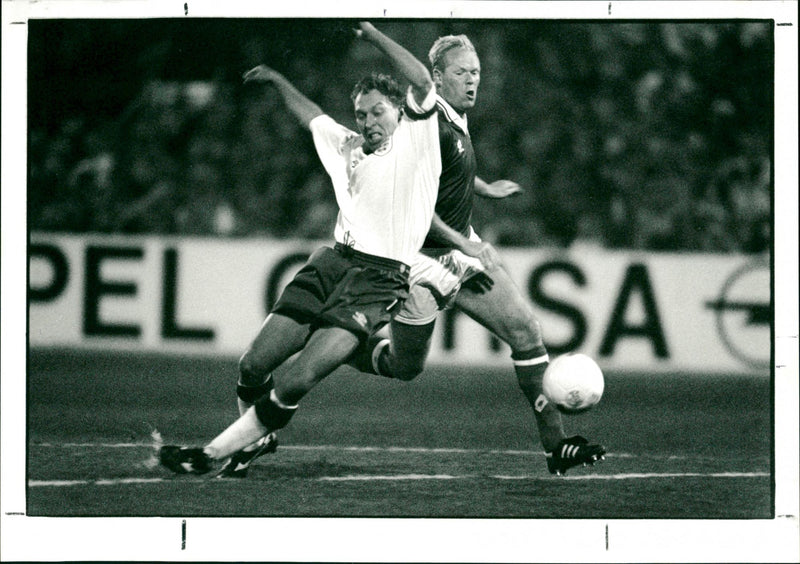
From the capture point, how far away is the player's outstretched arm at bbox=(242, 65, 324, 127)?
623 cm

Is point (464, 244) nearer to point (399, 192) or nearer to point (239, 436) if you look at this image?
point (399, 192)

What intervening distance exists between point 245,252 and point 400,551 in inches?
66.0

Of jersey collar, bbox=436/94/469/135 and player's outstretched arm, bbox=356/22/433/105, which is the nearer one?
player's outstretched arm, bbox=356/22/433/105

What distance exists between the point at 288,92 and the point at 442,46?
763mm

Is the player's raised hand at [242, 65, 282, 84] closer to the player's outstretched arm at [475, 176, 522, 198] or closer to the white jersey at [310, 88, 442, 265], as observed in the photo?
the white jersey at [310, 88, 442, 265]

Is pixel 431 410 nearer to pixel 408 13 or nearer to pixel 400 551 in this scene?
pixel 400 551

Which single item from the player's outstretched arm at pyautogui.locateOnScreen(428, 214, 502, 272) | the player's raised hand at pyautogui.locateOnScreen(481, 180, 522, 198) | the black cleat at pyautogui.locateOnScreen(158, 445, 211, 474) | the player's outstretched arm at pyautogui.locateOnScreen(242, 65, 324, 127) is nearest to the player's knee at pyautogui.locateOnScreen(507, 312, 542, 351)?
the player's outstretched arm at pyautogui.locateOnScreen(428, 214, 502, 272)

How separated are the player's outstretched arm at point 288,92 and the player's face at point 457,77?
1.91ft

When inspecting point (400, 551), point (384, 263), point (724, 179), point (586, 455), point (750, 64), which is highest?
point (750, 64)

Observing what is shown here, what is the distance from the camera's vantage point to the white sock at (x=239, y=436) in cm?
605

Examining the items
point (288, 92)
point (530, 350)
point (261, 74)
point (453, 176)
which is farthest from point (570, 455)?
point (261, 74)

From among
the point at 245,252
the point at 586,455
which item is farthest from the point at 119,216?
the point at 586,455

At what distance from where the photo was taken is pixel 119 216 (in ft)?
21.3

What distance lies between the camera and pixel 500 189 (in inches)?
246
